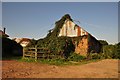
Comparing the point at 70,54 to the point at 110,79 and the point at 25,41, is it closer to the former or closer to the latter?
the point at 110,79

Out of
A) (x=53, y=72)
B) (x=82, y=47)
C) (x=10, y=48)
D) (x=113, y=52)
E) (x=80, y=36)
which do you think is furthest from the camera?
(x=10, y=48)

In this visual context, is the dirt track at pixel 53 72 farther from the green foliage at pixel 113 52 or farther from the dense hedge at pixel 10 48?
the dense hedge at pixel 10 48

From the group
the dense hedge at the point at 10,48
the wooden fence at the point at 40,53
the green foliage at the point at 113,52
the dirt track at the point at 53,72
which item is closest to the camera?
the dirt track at the point at 53,72

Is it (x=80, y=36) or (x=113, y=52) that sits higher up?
(x=80, y=36)

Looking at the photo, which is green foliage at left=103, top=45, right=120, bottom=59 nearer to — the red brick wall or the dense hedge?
the red brick wall

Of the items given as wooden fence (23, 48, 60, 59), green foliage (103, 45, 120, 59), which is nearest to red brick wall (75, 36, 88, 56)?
green foliage (103, 45, 120, 59)

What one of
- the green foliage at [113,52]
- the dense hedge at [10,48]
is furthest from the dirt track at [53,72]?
the dense hedge at [10,48]

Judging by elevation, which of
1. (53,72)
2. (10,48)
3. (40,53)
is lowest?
(53,72)

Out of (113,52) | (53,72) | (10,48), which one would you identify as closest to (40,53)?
(113,52)

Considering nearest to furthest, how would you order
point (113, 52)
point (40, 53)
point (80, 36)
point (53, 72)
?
point (53, 72) → point (40, 53) → point (113, 52) → point (80, 36)

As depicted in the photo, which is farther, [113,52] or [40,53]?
[113,52]

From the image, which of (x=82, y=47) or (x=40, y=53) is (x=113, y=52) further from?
(x=40, y=53)

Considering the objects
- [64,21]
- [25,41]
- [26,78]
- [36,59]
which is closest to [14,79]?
[26,78]

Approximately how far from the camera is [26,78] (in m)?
12.5
